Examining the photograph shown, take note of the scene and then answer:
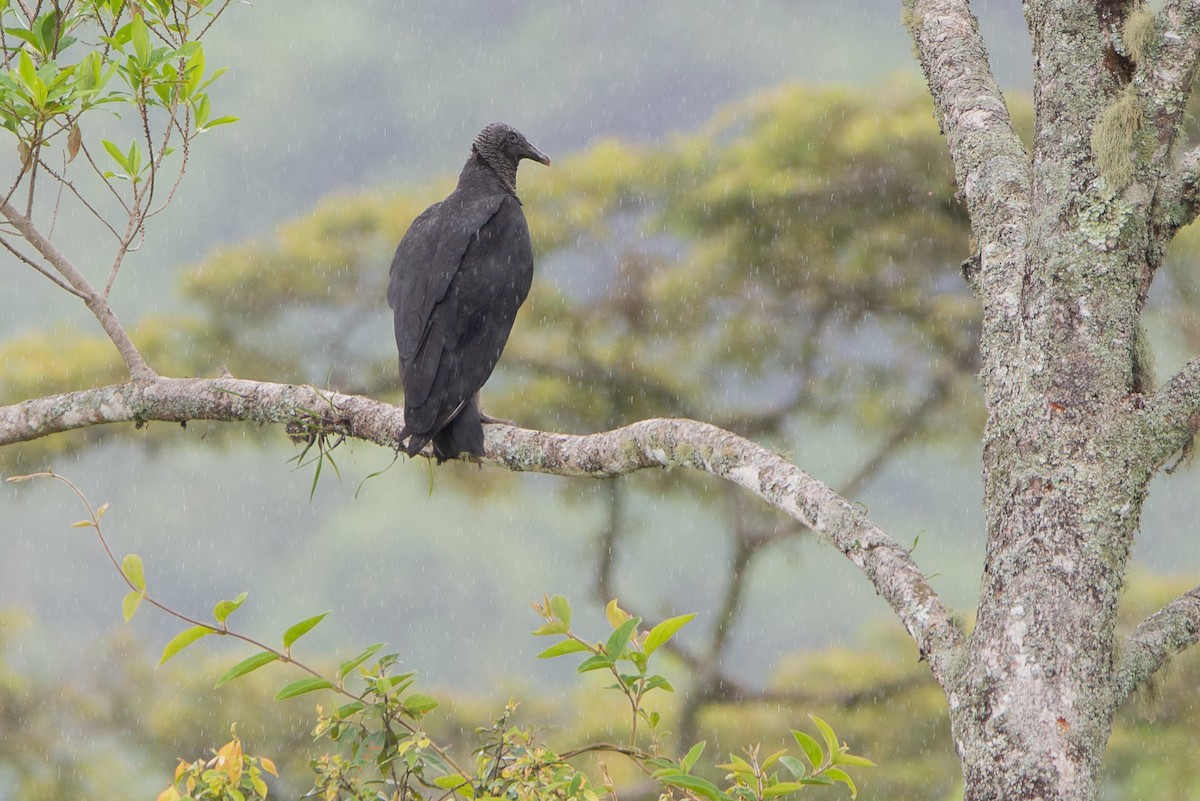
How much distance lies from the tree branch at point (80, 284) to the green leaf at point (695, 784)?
180 cm

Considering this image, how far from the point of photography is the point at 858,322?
5562 millimetres

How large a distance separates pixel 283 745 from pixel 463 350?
343 cm

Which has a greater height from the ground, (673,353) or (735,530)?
(673,353)

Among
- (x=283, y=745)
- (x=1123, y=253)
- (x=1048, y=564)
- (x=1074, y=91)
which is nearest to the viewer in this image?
(x=1048, y=564)

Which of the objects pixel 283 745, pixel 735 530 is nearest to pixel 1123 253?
pixel 735 530

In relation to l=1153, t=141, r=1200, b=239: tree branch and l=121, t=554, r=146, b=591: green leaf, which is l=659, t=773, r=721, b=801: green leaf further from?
l=1153, t=141, r=1200, b=239: tree branch

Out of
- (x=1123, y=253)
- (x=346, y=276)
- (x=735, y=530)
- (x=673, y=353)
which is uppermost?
(x=346, y=276)

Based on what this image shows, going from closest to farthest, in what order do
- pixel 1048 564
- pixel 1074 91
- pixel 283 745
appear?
pixel 1048 564 → pixel 1074 91 → pixel 283 745

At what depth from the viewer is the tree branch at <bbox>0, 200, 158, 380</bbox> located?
2.47 m

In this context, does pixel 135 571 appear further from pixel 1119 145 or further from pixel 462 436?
pixel 1119 145

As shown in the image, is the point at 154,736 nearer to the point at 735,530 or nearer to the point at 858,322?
the point at 735,530

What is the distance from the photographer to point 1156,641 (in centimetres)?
151

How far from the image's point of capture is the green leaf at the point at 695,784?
107cm

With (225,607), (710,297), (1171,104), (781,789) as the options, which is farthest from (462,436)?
(710,297)
